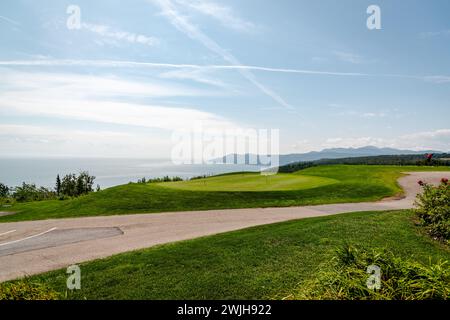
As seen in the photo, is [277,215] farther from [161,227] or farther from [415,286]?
[415,286]

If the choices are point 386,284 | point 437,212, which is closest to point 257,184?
point 437,212

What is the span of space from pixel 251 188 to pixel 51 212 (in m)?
12.2

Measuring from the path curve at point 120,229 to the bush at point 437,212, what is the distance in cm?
479

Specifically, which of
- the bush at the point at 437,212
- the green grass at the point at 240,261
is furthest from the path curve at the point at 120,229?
the bush at the point at 437,212

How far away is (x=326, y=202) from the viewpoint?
17.9 meters

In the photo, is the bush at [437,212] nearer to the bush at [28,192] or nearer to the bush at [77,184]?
the bush at [77,184]

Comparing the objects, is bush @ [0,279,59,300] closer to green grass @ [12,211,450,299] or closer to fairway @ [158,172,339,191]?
green grass @ [12,211,450,299]

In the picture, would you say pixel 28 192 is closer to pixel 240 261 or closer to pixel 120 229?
pixel 120 229

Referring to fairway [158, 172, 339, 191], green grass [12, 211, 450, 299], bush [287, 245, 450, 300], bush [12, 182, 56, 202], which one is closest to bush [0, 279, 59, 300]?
green grass [12, 211, 450, 299]

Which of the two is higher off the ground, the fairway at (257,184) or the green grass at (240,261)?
the fairway at (257,184)

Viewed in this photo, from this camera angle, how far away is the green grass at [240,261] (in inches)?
231

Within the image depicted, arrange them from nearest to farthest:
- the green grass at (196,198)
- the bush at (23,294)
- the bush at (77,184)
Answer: the bush at (23,294) → the green grass at (196,198) → the bush at (77,184)
